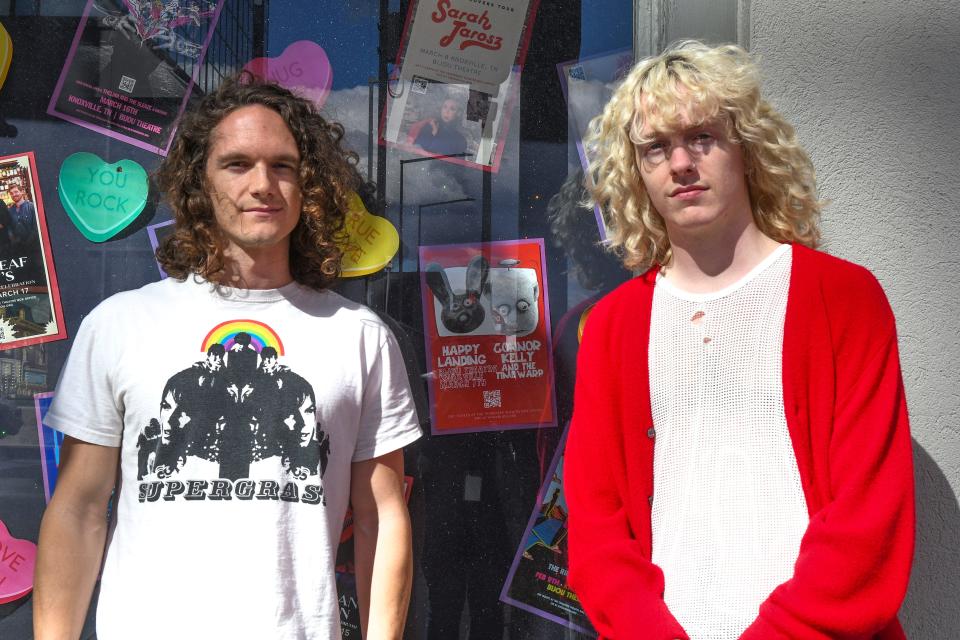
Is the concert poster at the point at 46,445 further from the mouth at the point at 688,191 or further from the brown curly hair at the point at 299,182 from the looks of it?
the mouth at the point at 688,191

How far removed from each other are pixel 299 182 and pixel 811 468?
4.51 feet

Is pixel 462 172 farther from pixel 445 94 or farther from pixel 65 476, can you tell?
pixel 65 476

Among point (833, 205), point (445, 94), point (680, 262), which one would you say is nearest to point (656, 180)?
point (680, 262)

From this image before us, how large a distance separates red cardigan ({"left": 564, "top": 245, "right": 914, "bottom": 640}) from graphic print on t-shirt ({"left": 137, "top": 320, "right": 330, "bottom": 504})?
64 centimetres

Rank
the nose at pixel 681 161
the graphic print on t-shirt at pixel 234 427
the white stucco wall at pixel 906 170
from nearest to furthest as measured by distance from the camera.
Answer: the nose at pixel 681 161, the graphic print on t-shirt at pixel 234 427, the white stucco wall at pixel 906 170

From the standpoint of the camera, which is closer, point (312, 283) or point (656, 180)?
point (656, 180)

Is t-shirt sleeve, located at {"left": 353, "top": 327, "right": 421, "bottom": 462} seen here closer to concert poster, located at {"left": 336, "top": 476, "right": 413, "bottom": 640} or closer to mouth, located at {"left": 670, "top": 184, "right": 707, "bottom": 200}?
concert poster, located at {"left": 336, "top": 476, "right": 413, "bottom": 640}

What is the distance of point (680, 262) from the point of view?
2055 mm

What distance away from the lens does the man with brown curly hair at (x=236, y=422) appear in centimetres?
197

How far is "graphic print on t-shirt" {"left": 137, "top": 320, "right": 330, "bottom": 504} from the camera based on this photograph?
6.64 feet

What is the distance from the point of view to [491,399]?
109 inches

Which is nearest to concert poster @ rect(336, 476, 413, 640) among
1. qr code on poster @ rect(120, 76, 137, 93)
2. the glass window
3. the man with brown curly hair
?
the glass window

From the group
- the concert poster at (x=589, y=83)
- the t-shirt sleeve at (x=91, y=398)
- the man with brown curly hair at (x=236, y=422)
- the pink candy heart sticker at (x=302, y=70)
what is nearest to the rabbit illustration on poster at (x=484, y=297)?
the concert poster at (x=589, y=83)

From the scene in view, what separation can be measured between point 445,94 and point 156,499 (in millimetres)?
1503
